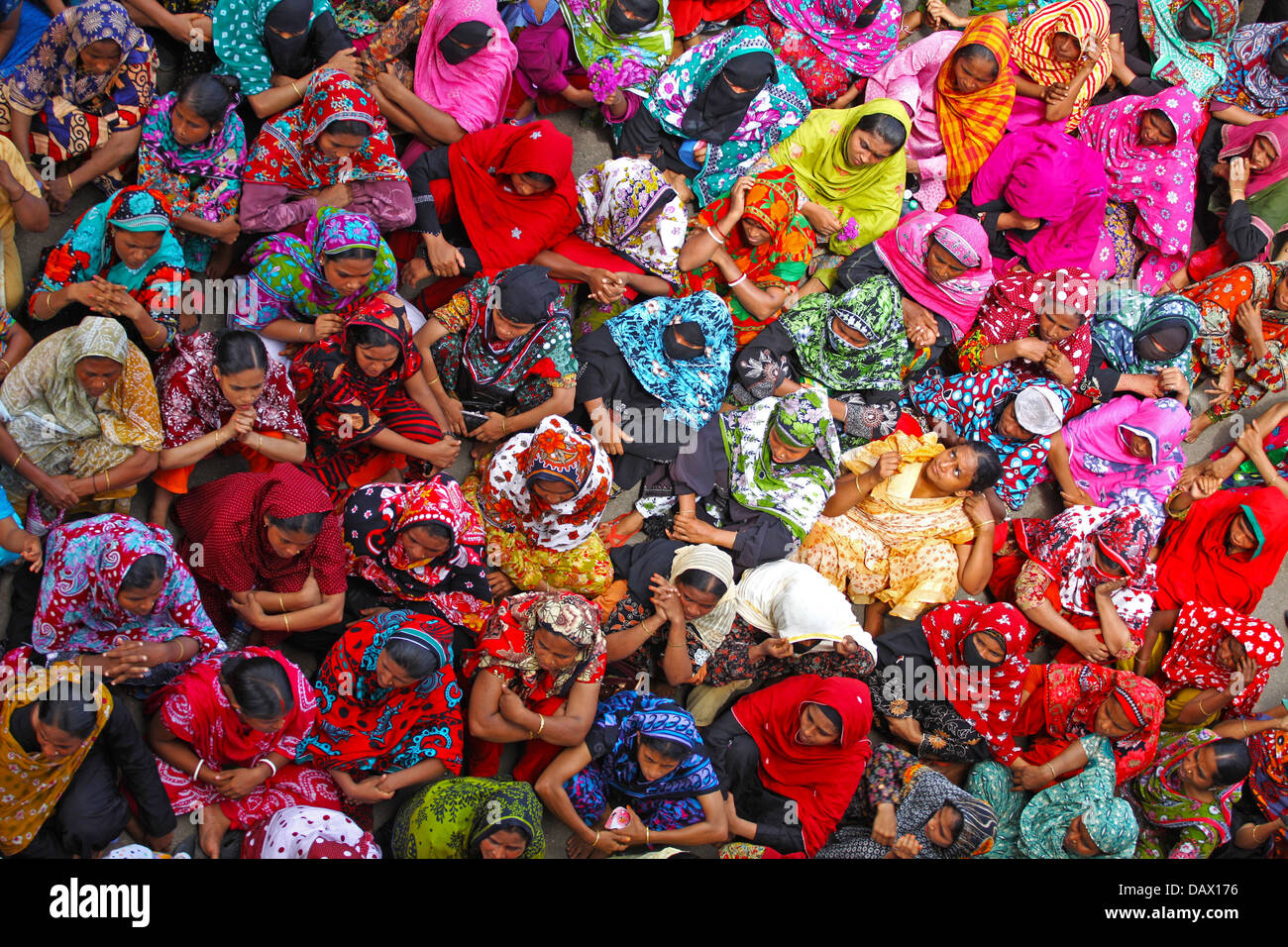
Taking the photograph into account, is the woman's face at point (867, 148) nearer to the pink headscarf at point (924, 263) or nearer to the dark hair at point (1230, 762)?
the pink headscarf at point (924, 263)

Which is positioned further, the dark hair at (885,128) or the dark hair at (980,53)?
the dark hair at (980,53)

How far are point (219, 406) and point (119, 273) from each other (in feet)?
1.99

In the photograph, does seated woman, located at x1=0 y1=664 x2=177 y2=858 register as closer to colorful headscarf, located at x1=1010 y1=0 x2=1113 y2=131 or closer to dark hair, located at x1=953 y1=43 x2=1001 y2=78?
dark hair, located at x1=953 y1=43 x2=1001 y2=78

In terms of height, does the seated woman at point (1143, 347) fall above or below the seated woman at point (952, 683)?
above

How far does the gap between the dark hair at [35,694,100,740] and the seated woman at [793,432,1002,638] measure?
9.73 ft

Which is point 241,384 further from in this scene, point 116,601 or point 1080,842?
point 1080,842

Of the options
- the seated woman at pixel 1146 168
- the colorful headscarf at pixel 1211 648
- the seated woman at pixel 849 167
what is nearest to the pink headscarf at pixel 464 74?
the seated woman at pixel 849 167

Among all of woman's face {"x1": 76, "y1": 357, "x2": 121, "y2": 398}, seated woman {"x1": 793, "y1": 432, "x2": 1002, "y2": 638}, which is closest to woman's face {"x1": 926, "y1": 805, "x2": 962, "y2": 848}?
seated woman {"x1": 793, "y1": 432, "x2": 1002, "y2": 638}

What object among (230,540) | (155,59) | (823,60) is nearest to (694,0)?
(823,60)

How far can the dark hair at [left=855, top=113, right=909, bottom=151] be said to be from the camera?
5.46 m

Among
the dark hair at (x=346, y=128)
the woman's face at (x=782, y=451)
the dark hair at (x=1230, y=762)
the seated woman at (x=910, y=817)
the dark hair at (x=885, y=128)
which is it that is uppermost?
the dark hair at (x=346, y=128)

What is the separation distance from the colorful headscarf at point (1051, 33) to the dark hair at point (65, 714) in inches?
206

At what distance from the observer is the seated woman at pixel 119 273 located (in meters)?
4.15

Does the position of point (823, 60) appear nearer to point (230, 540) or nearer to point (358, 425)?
point (358, 425)
